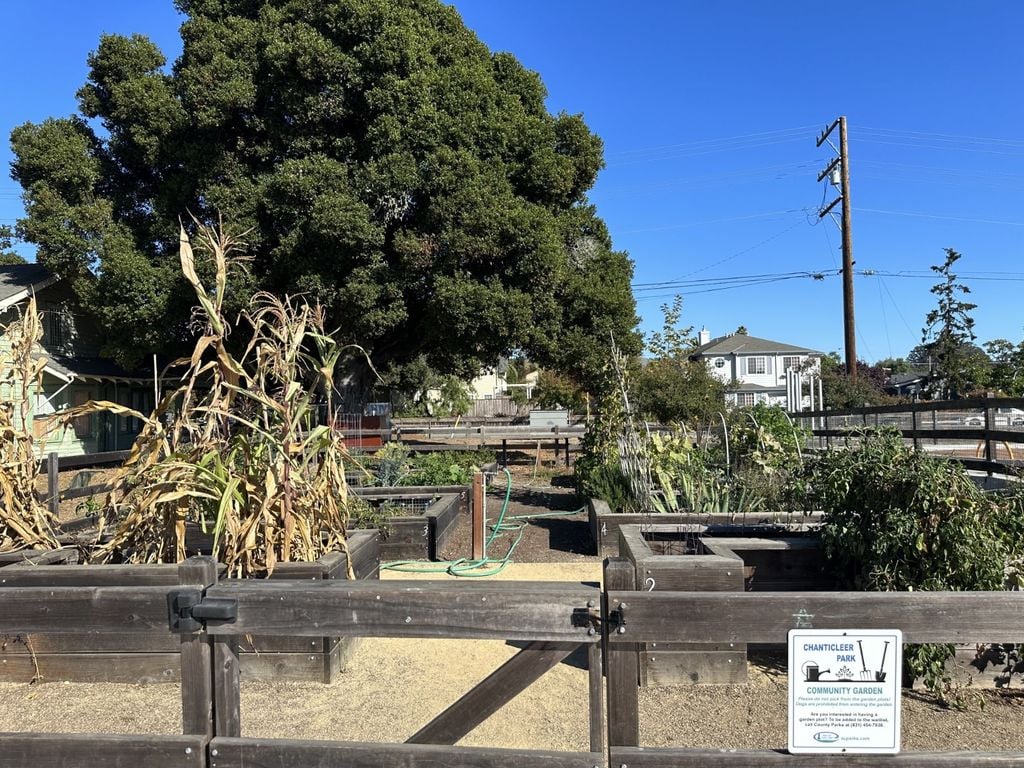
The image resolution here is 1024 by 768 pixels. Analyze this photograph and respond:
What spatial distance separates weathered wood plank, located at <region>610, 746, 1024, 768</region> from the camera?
7.18ft

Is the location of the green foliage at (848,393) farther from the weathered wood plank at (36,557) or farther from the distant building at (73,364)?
the weathered wood plank at (36,557)

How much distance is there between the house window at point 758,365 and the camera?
60.8 metres

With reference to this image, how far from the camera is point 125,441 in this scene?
24.6 m

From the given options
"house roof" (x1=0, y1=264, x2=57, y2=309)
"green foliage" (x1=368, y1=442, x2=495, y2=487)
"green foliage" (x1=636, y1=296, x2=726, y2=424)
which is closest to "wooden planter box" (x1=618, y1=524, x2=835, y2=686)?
"green foliage" (x1=368, y1=442, x2=495, y2=487)

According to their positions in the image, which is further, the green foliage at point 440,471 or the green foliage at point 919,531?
the green foliage at point 440,471

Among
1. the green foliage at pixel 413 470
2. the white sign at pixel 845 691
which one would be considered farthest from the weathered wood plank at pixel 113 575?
the green foliage at pixel 413 470

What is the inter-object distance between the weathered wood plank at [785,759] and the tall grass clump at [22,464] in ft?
15.0

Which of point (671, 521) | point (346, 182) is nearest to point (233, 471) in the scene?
point (671, 521)

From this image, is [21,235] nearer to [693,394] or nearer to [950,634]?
[693,394]

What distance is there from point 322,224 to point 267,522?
13.0 m

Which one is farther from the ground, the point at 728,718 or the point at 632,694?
the point at 632,694

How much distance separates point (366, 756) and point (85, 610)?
1.06 m

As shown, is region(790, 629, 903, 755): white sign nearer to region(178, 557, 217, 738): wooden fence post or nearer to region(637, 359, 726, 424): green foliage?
region(178, 557, 217, 738): wooden fence post

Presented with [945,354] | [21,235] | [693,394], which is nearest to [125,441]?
[21,235]
